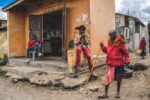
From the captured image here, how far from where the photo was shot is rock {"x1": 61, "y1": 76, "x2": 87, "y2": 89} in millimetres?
9477

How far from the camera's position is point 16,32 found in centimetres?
1616

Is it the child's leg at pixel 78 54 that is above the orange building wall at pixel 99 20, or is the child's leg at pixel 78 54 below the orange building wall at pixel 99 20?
below

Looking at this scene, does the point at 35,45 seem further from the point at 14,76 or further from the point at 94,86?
the point at 94,86

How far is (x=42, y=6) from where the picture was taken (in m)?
14.4

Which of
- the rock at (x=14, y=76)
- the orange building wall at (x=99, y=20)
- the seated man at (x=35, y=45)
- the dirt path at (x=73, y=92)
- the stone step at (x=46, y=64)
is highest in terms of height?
the orange building wall at (x=99, y=20)

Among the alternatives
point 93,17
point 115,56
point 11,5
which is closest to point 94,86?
point 115,56

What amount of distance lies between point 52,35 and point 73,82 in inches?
256

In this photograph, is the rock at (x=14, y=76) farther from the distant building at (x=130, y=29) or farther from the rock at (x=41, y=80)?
the distant building at (x=130, y=29)

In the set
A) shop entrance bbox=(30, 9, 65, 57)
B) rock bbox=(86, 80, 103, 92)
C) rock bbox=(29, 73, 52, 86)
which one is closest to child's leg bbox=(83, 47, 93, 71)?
rock bbox=(86, 80, 103, 92)

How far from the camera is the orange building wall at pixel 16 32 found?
1602cm

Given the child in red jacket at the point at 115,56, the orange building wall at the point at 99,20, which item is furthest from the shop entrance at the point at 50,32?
the child in red jacket at the point at 115,56

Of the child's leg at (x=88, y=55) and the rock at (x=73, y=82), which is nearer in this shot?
the rock at (x=73, y=82)

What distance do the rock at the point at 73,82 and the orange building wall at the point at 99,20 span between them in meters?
1.50

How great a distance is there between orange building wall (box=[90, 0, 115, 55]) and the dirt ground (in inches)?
74.9
